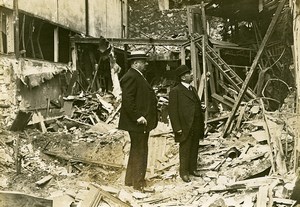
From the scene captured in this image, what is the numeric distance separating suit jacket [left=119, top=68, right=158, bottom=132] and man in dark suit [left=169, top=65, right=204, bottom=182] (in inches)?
21.1

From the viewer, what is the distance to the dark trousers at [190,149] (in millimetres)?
6471

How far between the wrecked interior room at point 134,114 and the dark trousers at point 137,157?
0.12 ft

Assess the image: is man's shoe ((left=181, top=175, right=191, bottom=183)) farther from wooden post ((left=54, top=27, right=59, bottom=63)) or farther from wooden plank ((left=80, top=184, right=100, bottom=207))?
wooden post ((left=54, top=27, right=59, bottom=63))

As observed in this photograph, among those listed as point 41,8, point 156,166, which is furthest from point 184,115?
point 41,8

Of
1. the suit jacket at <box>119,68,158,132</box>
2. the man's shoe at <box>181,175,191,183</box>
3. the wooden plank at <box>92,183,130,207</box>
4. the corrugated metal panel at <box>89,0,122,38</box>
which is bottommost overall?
the man's shoe at <box>181,175,191,183</box>

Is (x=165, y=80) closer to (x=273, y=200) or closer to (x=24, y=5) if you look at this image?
(x=24, y=5)

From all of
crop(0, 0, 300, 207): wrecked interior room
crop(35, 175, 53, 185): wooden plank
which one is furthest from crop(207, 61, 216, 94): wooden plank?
crop(35, 175, 53, 185): wooden plank

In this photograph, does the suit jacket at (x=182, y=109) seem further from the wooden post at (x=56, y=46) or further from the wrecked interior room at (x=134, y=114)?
the wooden post at (x=56, y=46)

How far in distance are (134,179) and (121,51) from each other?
1063 cm

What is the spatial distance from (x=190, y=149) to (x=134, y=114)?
1.35 meters

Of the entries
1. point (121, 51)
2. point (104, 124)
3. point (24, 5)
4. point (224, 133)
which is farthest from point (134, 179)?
point (121, 51)

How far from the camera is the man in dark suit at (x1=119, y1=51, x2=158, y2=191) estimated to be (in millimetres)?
5879

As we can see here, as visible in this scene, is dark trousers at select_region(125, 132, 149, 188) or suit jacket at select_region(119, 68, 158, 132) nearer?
suit jacket at select_region(119, 68, 158, 132)

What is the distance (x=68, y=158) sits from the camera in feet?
26.7
